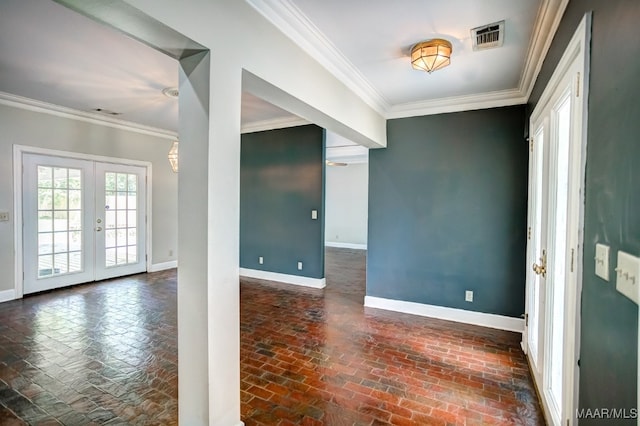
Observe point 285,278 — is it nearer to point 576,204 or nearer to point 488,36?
point 488,36

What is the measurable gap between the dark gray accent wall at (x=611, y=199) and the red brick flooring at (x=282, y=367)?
1160mm

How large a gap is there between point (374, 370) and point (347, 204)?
7.75 meters

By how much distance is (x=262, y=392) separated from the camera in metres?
2.29

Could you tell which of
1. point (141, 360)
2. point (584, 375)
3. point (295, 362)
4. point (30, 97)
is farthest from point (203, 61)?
point (30, 97)

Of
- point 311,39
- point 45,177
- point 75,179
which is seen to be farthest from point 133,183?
point 311,39

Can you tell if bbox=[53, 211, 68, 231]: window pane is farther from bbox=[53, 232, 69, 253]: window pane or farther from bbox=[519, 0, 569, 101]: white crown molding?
bbox=[519, 0, 569, 101]: white crown molding

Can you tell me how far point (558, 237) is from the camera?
2.02 meters

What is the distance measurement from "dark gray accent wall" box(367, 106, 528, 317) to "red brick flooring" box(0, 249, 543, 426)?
1.49ft

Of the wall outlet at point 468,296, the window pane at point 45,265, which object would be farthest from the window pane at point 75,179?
the wall outlet at point 468,296

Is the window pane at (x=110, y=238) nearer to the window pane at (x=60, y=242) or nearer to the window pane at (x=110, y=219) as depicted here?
the window pane at (x=110, y=219)

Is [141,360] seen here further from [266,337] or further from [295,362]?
[295,362]

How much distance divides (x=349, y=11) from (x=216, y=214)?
1571 millimetres

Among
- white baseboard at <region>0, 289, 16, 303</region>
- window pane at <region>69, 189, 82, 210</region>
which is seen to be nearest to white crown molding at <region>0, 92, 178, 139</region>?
window pane at <region>69, 189, 82, 210</region>

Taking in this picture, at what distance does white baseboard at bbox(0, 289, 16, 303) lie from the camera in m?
4.23
